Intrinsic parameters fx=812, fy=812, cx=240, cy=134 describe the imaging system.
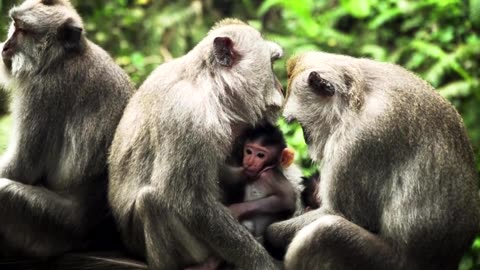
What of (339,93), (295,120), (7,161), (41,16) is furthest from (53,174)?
(339,93)

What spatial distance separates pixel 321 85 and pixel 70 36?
1.86 metres

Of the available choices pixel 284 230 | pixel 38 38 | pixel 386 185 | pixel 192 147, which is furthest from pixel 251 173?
pixel 38 38

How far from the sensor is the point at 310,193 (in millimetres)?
5453

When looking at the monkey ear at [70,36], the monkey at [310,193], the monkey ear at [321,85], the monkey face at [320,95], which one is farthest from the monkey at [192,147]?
the monkey ear at [70,36]

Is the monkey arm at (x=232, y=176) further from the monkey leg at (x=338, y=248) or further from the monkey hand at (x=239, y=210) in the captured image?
the monkey leg at (x=338, y=248)

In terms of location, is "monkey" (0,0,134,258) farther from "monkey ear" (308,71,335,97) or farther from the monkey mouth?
"monkey ear" (308,71,335,97)

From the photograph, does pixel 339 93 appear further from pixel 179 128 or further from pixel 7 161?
pixel 7 161

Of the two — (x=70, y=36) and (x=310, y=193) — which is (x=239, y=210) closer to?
(x=310, y=193)

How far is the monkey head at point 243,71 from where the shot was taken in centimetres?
519

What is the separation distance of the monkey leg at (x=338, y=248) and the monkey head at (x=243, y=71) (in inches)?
34.8

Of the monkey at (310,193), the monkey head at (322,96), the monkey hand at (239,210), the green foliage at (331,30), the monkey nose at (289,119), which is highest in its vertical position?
the green foliage at (331,30)

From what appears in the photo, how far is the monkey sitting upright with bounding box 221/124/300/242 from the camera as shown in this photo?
534cm

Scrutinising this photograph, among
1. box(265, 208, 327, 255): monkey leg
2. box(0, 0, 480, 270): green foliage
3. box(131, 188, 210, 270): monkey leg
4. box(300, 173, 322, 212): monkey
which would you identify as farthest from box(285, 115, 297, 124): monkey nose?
box(0, 0, 480, 270): green foliage

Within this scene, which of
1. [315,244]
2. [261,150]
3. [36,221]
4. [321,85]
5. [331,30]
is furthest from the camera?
[331,30]
